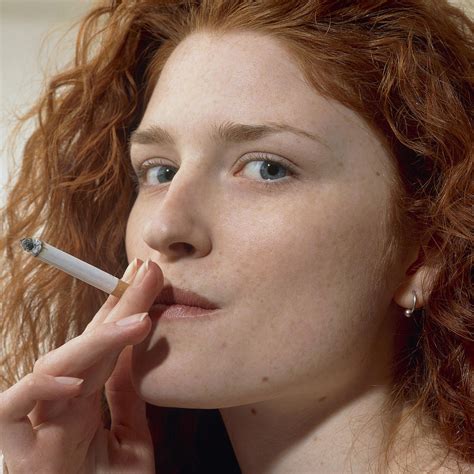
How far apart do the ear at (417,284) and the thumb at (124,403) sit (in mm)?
427

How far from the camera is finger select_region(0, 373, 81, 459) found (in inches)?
41.6

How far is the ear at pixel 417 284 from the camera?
3.87 ft

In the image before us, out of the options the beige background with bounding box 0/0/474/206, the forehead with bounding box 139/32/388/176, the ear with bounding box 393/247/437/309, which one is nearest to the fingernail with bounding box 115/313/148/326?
the forehead with bounding box 139/32/388/176

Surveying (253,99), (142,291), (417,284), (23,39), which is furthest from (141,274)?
(23,39)

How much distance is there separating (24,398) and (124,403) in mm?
273

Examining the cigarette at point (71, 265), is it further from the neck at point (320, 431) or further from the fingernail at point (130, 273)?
the neck at point (320, 431)

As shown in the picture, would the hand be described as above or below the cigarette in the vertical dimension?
below

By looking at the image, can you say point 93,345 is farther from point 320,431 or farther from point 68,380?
point 320,431

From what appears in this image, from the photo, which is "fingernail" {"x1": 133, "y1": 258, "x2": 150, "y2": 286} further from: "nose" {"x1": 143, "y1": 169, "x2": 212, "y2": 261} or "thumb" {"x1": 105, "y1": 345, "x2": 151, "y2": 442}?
"thumb" {"x1": 105, "y1": 345, "x2": 151, "y2": 442}

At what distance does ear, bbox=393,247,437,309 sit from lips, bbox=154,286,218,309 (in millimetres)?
289

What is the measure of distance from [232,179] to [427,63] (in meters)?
0.33

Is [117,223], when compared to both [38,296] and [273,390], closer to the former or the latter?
[38,296]

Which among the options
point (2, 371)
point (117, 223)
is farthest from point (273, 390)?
point (2, 371)

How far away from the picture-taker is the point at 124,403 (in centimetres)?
131
